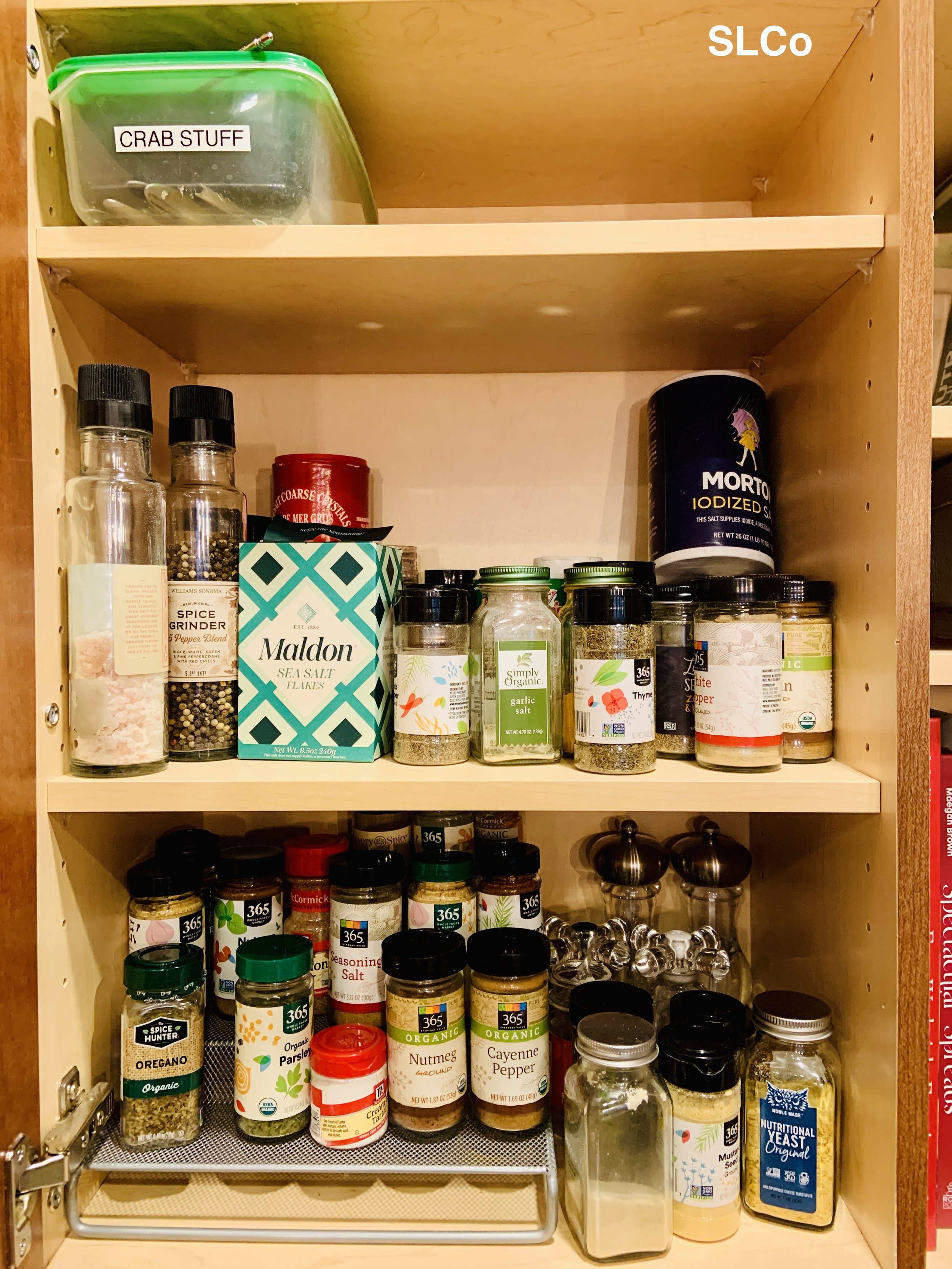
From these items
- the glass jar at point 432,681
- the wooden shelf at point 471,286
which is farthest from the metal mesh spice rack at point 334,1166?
the wooden shelf at point 471,286

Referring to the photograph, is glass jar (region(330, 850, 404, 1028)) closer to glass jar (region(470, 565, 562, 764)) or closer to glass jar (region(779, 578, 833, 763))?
glass jar (region(470, 565, 562, 764))

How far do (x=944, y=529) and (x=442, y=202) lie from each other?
776 mm

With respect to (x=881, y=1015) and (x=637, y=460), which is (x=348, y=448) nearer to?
(x=637, y=460)

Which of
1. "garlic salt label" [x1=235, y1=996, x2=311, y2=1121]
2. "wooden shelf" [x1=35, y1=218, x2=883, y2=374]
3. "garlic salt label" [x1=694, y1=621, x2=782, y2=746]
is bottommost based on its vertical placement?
"garlic salt label" [x1=235, y1=996, x2=311, y2=1121]

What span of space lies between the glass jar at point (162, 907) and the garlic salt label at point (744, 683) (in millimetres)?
583

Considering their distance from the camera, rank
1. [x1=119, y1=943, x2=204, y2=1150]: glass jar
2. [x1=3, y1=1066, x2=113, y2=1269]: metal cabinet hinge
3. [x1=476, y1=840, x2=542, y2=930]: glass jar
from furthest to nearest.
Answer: [x1=476, y1=840, x2=542, y2=930]: glass jar < [x1=119, y1=943, x2=204, y2=1150]: glass jar < [x1=3, y1=1066, x2=113, y2=1269]: metal cabinet hinge

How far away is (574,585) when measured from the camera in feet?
2.60

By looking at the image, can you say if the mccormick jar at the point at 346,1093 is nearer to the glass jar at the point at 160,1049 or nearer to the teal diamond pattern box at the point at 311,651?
the glass jar at the point at 160,1049

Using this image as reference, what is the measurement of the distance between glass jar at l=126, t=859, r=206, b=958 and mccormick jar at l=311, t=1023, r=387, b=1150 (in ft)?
0.59

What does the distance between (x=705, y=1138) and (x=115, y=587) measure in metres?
0.76

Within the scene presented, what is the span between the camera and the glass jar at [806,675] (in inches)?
30.6

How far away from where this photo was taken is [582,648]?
0.75 m

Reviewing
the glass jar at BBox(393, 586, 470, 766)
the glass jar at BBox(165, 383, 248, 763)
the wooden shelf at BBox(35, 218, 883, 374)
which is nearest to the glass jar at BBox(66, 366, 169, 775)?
the glass jar at BBox(165, 383, 248, 763)

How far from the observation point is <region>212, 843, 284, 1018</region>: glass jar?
86 centimetres
